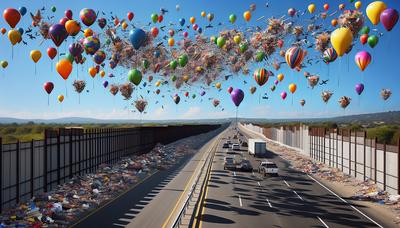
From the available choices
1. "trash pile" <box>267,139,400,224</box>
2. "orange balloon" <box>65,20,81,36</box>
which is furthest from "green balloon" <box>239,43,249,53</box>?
"trash pile" <box>267,139,400,224</box>

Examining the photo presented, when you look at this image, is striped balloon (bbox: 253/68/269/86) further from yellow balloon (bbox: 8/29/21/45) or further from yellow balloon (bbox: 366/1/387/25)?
yellow balloon (bbox: 8/29/21/45)

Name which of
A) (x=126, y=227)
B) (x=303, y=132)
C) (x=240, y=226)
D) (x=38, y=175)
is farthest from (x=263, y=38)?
(x=303, y=132)

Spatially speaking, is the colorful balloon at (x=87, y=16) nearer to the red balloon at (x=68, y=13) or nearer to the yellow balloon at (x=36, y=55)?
the red balloon at (x=68, y=13)

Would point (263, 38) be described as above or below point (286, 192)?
above

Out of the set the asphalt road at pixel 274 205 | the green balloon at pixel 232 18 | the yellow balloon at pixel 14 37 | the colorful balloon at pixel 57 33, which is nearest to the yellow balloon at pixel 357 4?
the green balloon at pixel 232 18

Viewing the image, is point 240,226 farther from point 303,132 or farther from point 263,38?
point 303,132

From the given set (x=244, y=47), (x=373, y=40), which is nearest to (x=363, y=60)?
(x=373, y=40)
